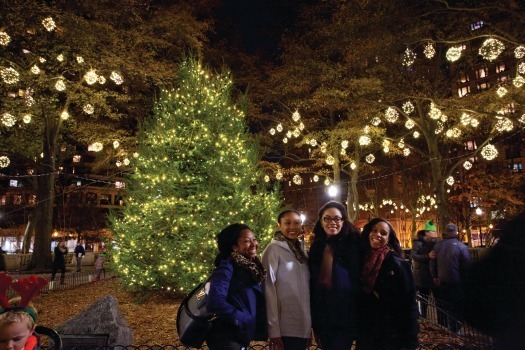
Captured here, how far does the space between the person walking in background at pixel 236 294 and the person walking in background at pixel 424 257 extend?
5.85m

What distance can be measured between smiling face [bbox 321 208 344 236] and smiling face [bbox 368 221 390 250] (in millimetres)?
315

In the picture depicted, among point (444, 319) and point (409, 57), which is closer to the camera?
point (444, 319)

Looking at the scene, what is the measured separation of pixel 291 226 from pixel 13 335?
2467mm

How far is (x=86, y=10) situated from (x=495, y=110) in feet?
50.9

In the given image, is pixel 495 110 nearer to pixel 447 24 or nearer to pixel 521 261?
pixel 447 24

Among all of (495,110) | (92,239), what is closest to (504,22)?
(495,110)

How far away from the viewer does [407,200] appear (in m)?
45.0

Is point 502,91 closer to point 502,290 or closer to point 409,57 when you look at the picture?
point 409,57

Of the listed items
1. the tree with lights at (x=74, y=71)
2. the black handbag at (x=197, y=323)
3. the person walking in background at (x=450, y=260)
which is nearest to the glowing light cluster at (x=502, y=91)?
the person walking in background at (x=450, y=260)

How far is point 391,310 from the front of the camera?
12.2 feet

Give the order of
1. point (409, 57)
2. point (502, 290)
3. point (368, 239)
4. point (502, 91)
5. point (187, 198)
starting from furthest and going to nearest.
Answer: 1. point (502, 91)
2. point (409, 57)
3. point (187, 198)
4. point (368, 239)
5. point (502, 290)

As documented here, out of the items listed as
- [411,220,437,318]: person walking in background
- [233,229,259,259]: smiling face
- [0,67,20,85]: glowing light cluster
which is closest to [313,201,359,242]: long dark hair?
[233,229,259,259]: smiling face

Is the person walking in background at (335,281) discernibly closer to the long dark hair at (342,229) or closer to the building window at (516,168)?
the long dark hair at (342,229)

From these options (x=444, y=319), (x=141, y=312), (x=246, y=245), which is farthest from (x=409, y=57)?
(x=246, y=245)
